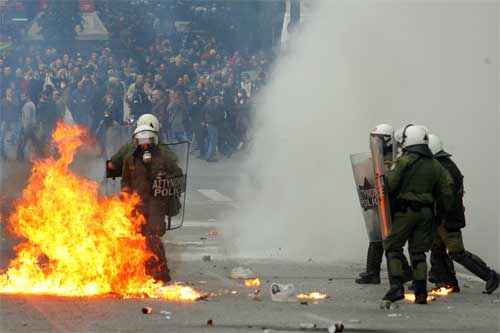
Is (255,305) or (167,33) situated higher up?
(167,33)

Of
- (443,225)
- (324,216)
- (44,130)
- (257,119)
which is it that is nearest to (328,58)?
(257,119)

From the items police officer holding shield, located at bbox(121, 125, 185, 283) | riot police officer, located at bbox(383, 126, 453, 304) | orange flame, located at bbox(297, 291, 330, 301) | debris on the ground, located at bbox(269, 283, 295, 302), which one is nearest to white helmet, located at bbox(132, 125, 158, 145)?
police officer holding shield, located at bbox(121, 125, 185, 283)

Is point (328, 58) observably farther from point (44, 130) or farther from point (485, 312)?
point (44, 130)

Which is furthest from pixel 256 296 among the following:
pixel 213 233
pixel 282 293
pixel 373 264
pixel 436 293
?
pixel 213 233

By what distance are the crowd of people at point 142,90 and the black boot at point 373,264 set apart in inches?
522

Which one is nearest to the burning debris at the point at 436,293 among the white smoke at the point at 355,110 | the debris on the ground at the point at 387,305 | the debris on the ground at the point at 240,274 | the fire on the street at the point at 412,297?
the fire on the street at the point at 412,297

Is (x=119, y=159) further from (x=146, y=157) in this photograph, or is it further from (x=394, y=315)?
(x=394, y=315)

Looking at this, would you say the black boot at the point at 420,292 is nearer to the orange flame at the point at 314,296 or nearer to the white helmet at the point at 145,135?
the orange flame at the point at 314,296

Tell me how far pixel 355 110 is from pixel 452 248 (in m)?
5.01

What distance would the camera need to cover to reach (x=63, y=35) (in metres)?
31.8

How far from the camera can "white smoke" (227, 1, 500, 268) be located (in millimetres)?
15609

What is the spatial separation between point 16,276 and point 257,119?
6.71m

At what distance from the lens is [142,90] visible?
2709cm

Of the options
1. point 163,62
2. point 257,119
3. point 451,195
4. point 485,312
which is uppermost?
point 163,62
